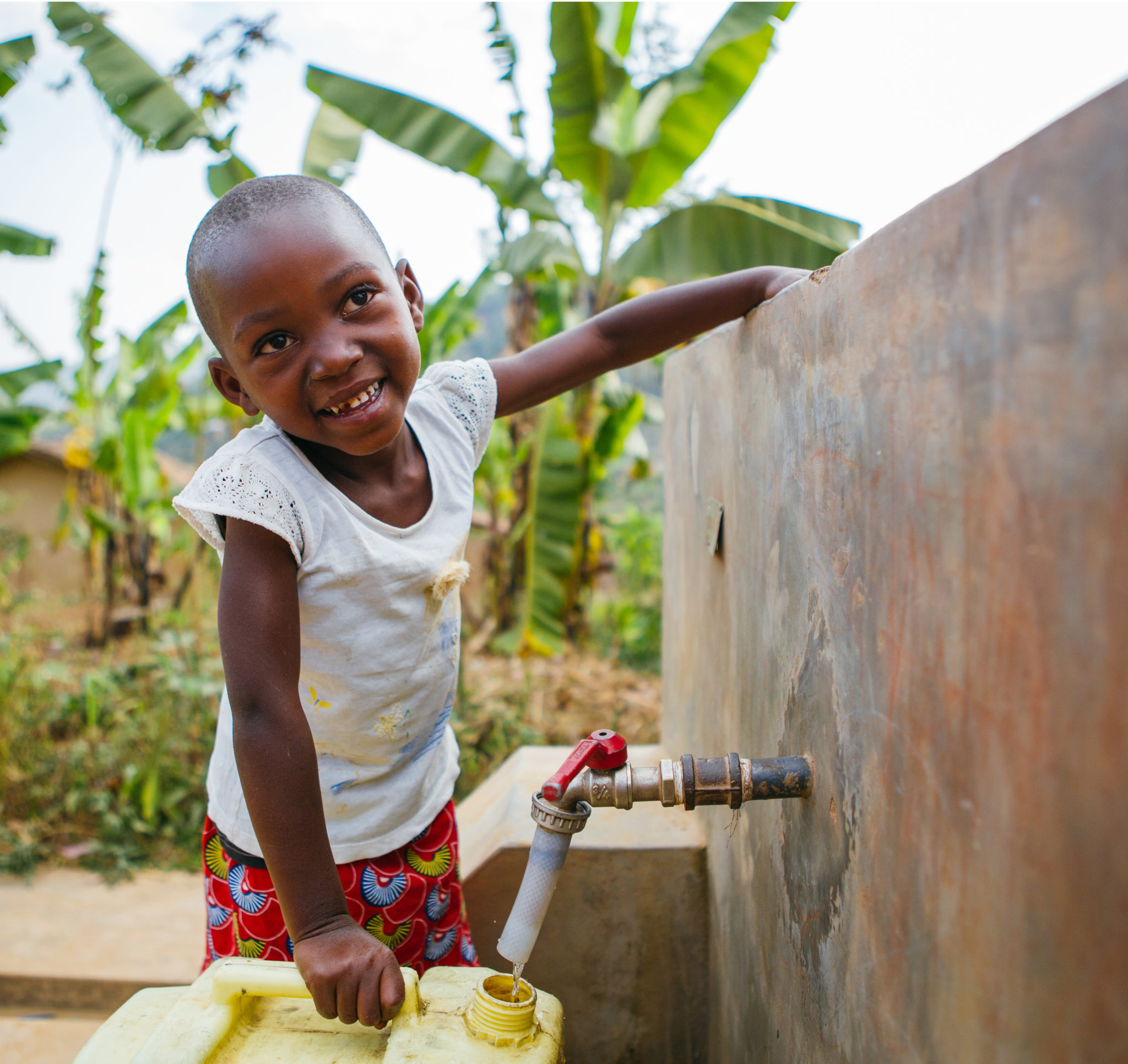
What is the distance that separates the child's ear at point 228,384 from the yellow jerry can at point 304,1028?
728 mm

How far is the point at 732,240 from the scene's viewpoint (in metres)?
2.99

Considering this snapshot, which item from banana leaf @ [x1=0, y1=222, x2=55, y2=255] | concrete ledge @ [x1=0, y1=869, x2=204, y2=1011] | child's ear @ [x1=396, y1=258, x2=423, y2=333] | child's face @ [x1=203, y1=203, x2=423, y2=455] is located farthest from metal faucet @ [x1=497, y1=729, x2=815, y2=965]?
banana leaf @ [x1=0, y1=222, x2=55, y2=255]

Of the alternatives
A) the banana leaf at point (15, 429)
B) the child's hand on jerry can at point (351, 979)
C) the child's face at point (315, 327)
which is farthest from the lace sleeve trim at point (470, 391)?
the banana leaf at point (15, 429)

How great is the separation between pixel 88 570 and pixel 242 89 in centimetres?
377

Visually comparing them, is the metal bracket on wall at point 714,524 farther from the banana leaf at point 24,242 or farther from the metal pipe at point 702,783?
the banana leaf at point 24,242

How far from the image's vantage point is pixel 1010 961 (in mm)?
577

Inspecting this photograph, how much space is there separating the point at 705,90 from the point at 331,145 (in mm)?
1635

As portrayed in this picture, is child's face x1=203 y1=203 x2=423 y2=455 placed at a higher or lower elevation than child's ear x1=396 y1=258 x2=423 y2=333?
lower

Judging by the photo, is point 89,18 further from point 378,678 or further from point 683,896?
point 683,896

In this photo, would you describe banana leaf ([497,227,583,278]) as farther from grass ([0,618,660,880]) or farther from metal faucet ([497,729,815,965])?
metal faucet ([497,729,815,965])

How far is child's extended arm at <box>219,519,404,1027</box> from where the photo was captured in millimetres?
1021

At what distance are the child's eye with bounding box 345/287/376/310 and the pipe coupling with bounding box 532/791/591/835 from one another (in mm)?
663

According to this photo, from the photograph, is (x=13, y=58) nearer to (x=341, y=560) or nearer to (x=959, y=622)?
(x=341, y=560)

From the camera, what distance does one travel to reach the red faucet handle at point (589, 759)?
992 mm
